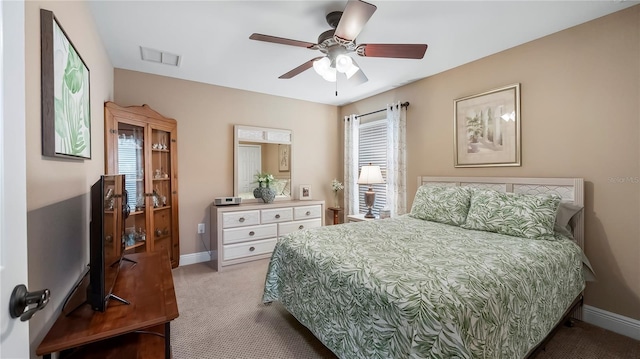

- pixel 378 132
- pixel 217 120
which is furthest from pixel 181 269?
pixel 378 132

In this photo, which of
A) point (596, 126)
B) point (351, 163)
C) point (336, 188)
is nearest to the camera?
point (596, 126)

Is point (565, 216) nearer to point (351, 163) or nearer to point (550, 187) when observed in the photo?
point (550, 187)

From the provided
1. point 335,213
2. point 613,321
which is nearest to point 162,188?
point 335,213

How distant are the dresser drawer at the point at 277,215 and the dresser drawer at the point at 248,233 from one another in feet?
0.28

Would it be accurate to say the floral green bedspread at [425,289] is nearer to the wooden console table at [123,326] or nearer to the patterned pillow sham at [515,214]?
the patterned pillow sham at [515,214]

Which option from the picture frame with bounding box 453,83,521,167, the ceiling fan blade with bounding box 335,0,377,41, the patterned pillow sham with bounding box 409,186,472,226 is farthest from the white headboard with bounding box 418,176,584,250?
the ceiling fan blade with bounding box 335,0,377,41

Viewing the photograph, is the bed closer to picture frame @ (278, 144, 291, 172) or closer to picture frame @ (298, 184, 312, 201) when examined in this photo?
picture frame @ (298, 184, 312, 201)

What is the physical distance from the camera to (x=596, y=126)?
2.18 meters

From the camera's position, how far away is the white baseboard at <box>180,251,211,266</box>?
3.59 metres

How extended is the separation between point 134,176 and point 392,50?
2973mm

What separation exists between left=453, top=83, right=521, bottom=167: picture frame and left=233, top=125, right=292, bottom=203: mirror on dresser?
247cm

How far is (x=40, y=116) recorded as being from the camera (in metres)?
1.12

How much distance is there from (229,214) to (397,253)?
2.39m

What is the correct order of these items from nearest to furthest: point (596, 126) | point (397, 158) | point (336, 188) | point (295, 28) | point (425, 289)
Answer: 1. point (425, 289)
2. point (596, 126)
3. point (295, 28)
4. point (397, 158)
5. point (336, 188)
